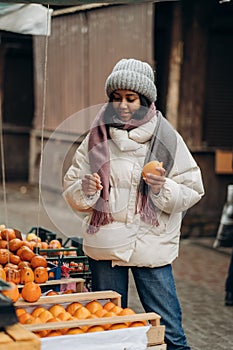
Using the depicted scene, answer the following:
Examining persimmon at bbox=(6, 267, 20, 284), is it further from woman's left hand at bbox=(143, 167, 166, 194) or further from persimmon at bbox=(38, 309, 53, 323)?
woman's left hand at bbox=(143, 167, 166, 194)

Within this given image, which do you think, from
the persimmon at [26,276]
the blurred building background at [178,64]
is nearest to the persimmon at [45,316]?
the persimmon at [26,276]

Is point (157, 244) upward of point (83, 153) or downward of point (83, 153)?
downward

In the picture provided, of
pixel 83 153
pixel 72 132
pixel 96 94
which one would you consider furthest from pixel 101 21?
pixel 83 153

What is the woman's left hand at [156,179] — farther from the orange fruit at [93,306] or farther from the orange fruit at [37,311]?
the orange fruit at [37,311]

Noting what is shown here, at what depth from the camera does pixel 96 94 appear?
11375 millimetres

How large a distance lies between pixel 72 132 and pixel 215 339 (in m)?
6.56

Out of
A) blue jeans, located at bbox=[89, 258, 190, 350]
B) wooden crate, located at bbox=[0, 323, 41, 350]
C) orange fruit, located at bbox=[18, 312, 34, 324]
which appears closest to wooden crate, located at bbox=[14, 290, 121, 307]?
orange fruit, located at bbox=[18, 312, 34, 324]

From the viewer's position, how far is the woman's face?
4.34 metres

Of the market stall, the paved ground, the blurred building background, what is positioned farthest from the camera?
the blurred building background

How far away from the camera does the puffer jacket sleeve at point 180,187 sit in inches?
168

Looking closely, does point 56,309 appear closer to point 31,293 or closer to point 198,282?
point 31,293

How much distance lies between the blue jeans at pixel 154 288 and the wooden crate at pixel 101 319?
0.27m

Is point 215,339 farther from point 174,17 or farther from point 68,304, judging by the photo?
point 174,17

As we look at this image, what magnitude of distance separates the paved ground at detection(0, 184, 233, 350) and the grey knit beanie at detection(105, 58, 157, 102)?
1.01m
